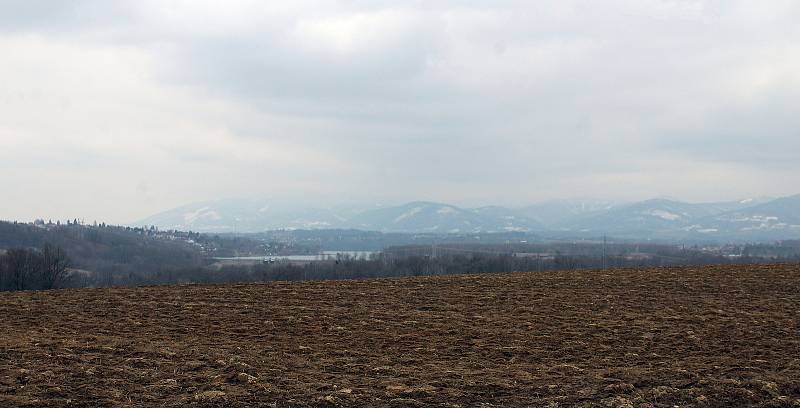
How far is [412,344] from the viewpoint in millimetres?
16375

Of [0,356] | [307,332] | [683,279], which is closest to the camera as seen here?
[0,356]

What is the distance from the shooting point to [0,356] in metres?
14.0

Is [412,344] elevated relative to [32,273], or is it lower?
elevated

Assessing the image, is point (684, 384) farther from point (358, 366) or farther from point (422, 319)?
point (422, 319)

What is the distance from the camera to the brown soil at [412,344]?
12.1 metres

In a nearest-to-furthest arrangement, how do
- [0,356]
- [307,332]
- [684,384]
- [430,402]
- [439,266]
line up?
[430,402] < [684,384] < [0,356] < [307,332] < [439,266]

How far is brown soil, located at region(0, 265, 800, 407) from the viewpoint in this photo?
12094mm

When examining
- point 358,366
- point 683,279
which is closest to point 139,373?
point 358,366

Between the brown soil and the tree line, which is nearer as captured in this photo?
the brown soil

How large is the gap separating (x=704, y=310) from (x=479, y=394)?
441 inches

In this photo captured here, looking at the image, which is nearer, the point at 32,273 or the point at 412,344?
the point at 412,344

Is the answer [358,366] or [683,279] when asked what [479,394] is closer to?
[358,366]

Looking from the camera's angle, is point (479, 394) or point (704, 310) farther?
point (704, 310)

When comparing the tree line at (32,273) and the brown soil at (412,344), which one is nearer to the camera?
the brown soil at (412,344)
